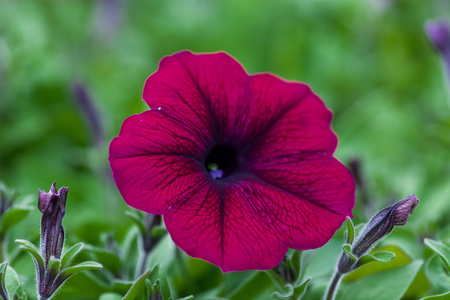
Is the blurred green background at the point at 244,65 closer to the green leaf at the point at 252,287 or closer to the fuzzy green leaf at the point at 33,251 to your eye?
the green leaf at the point at 252,287

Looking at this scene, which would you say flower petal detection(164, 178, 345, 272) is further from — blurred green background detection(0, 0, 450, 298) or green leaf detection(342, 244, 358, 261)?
blurred green background detection(0, 0, 450, 298)

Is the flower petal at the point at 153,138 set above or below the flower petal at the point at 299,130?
above

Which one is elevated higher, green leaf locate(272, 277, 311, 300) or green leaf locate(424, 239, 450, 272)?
green leaf locate(272, 277, 311, 300)

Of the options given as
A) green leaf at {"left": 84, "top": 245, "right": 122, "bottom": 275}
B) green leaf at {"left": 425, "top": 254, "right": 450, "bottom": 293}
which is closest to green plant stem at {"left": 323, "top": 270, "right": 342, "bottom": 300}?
green leaf at {"left": 425, "top": 254, "right": 450, "bottom": 293}

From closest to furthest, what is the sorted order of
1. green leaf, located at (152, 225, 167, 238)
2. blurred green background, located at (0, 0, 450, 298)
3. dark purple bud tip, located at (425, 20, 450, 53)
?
green leaf, located at (152, 225, 167, 238)
dark purple bud tip, located at (425, 20, 450, 53)
blurred green background, located at (0, 0, 450, 298)

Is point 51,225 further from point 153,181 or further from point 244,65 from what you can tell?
point 244,65

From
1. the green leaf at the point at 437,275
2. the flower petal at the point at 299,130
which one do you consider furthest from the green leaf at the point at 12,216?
the green leaf at the point at 437,275
